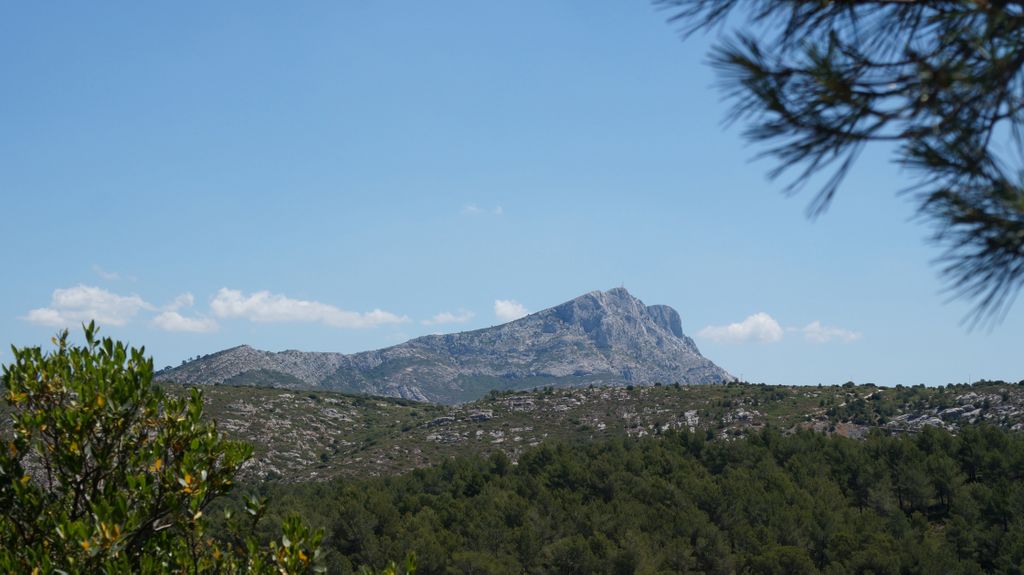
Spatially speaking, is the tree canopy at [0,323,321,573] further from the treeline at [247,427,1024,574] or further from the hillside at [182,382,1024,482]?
the hillside at [182,382,1024,482]

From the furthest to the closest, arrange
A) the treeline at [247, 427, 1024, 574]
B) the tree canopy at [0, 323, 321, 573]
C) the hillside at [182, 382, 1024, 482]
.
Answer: the hillside at [182, 382, 1024, 482], the treeline at [247, 427, 1024, 574], the tree canopy at [0, 323, 321, 573]

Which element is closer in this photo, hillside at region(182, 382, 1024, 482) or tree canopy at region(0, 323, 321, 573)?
tree canopy at region(0, 323, 321, 573)

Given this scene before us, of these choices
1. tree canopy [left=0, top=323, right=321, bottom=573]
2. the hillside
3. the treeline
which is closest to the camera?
tree canopy [left=0, top=323, right=321, bottom=573]

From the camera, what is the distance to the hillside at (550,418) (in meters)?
95.9

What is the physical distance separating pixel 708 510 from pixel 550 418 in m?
69.1

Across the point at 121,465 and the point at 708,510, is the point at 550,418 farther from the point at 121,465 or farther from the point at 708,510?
the point at 121,465

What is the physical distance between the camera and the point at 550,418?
124 metres

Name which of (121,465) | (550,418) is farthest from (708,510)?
(550,418)

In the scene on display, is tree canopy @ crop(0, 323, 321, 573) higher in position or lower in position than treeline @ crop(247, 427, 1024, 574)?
higher

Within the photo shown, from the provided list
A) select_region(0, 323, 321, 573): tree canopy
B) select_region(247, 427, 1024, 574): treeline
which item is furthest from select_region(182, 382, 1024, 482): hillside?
select_region(0, 323, 321, 573): tree canopy

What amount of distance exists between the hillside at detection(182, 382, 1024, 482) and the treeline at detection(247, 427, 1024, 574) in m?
27.3

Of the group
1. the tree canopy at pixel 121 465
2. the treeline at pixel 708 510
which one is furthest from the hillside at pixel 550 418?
the tree canopy at pixel 121 465

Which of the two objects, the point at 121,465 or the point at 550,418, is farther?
the point at 550,418

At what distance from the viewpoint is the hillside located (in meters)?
95.9
